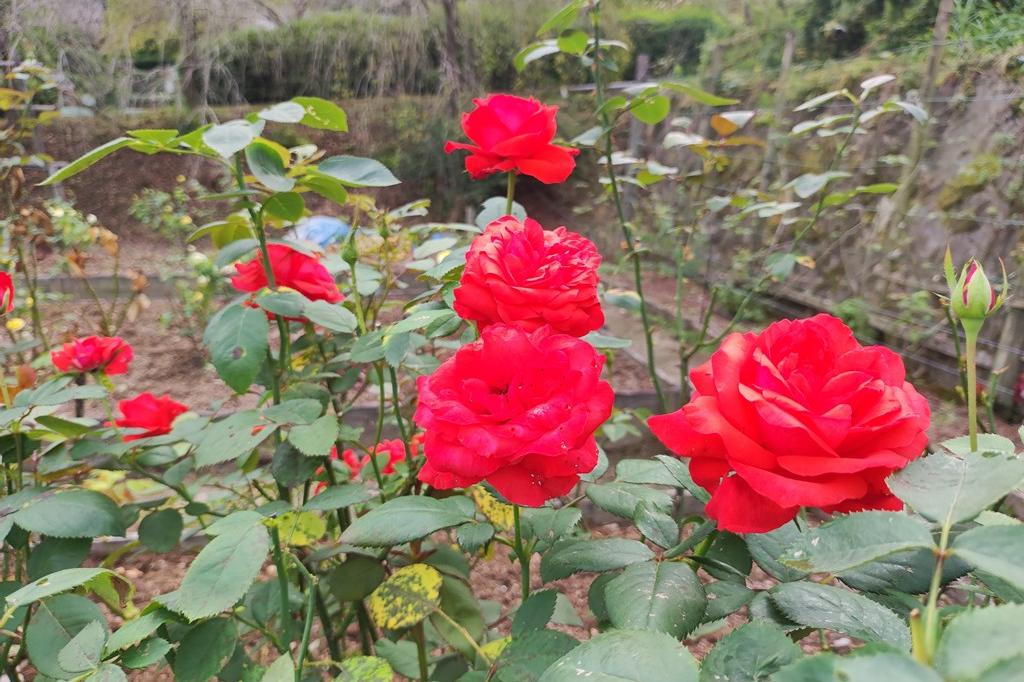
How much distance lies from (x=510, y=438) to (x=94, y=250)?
13.0ft

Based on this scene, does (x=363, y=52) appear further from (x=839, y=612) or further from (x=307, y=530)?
(x=839, y=612)

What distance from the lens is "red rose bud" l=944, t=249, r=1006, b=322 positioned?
35 cm

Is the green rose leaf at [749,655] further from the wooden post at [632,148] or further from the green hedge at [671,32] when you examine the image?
the green hedge at [671,32]

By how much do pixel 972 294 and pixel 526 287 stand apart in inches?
10.1

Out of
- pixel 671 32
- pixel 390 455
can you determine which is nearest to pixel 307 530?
pixel 390 455

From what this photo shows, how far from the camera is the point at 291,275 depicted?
0.66 metres

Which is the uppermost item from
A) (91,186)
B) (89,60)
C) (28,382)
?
(89,60)

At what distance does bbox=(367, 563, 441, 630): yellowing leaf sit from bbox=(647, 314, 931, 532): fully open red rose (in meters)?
0.32

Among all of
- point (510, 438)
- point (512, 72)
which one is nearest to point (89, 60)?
point (512, 72)

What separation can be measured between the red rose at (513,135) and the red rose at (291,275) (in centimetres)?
22

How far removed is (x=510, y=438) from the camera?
0.33m

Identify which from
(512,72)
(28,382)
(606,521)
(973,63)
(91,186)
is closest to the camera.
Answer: (28,382)

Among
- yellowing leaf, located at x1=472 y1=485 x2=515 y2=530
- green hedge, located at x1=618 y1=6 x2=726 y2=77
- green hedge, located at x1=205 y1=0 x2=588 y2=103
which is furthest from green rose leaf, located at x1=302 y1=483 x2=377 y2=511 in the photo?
green hedge, located at x1=618 y1=6 x2=726 y2=77

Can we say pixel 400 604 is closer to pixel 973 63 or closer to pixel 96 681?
pixel 96 681
